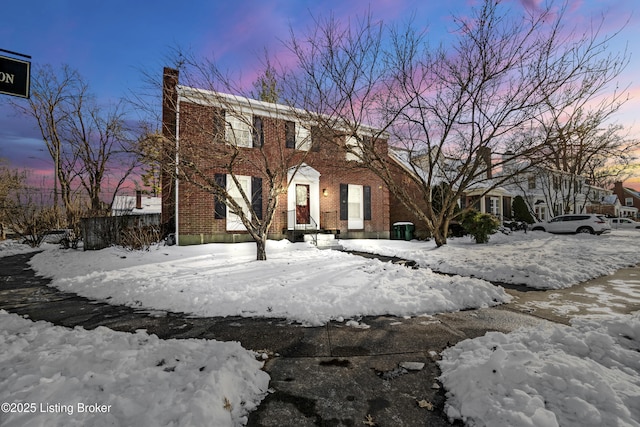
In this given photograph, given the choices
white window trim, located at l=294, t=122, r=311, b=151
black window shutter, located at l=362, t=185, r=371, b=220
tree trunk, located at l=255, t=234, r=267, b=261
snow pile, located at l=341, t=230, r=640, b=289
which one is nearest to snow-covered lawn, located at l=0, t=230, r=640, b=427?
snow pile, located at l=341, t=230, r=640, b=289

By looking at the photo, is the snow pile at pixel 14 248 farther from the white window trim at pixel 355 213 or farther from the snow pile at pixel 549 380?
the snow pile at pixel 549 380

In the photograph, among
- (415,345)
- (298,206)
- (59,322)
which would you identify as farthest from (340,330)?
(298,206)

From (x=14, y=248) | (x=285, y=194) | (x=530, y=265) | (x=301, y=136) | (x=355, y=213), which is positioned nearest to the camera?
(x=530, y=265)

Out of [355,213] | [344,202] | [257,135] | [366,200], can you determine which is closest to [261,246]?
[257,135]

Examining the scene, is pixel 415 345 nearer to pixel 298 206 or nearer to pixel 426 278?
pixel 426 278

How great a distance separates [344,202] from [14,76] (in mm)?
13905

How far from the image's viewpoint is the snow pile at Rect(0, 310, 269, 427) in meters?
1.82

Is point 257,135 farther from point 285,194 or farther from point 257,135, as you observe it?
point 285,194

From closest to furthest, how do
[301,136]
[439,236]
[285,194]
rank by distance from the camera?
[439,236] < [301,136] < [285,194]

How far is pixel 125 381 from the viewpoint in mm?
2195

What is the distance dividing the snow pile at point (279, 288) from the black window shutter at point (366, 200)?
9600 millimetres

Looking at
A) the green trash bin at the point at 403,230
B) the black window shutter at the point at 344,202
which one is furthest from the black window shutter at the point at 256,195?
the green trash bin at the point at 403,230

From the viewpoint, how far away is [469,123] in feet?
33.2

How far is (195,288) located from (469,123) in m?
10.3
